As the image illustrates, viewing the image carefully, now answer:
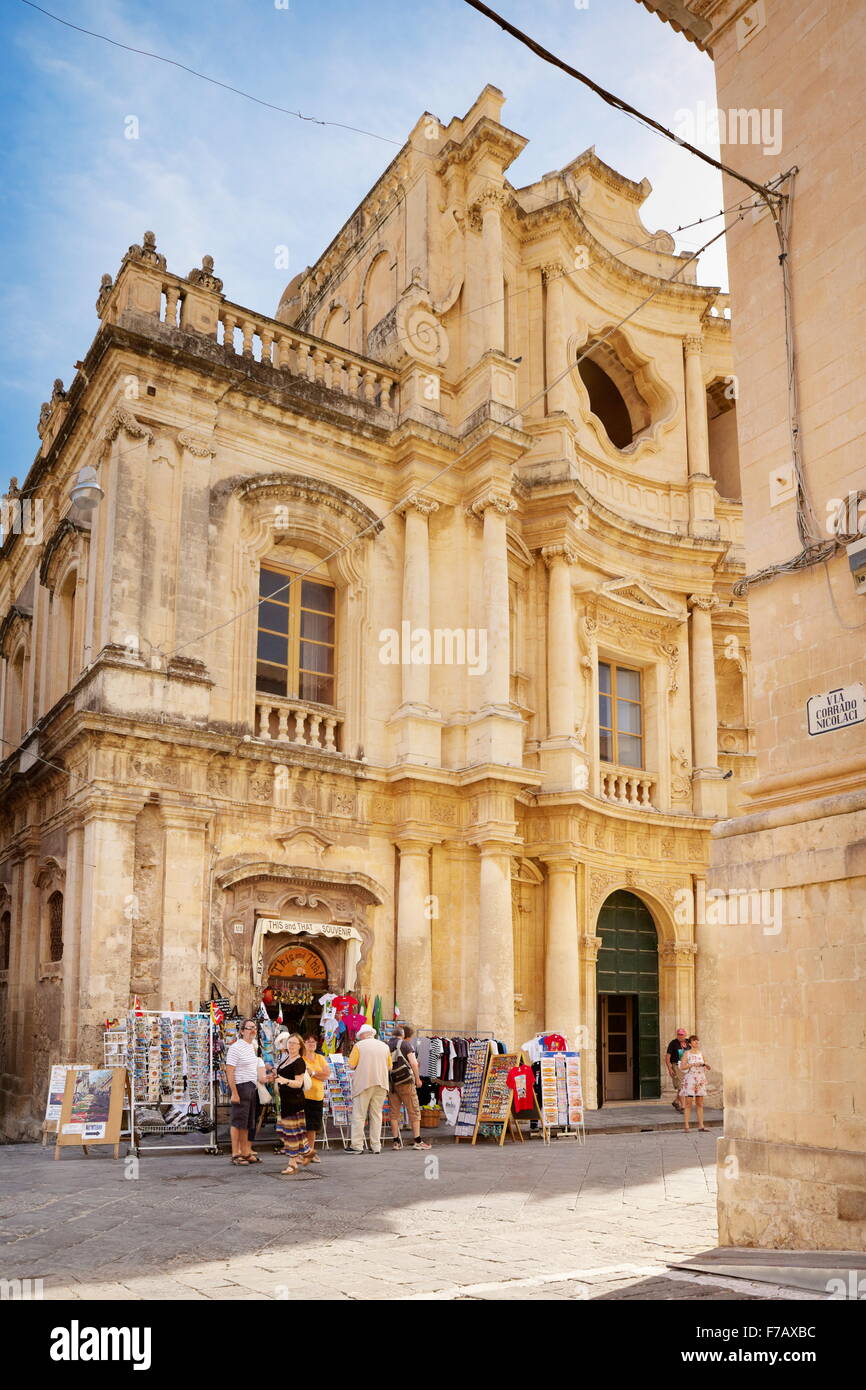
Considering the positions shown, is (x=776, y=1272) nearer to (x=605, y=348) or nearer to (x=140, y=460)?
(x=140, y=460)

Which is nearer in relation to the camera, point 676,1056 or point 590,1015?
point 676,1056

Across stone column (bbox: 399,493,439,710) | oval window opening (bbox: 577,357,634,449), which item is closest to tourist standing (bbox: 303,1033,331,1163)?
stone column (bbox: 399,493,439,710)

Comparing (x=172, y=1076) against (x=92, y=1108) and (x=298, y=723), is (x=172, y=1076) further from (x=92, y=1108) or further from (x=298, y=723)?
(x=298, y=723)

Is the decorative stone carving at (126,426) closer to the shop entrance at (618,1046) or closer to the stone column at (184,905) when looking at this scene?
the stone column at (184,905)

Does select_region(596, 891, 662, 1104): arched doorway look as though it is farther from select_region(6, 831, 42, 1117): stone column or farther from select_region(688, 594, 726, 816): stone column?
select_region(6, 831, 42, 1117): stone column

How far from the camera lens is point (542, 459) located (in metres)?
22.0

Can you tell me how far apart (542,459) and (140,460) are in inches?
312

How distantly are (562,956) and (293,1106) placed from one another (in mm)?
8822

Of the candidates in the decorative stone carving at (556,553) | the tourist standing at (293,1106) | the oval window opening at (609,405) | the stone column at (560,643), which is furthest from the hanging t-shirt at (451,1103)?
the oval window opening at (609,405)

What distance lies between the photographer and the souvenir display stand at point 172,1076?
13.8 metres

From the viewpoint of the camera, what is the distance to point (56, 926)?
1811 centimetres

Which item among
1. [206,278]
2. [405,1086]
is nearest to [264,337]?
[206,278]

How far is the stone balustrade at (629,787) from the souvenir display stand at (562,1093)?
6.76 metres
